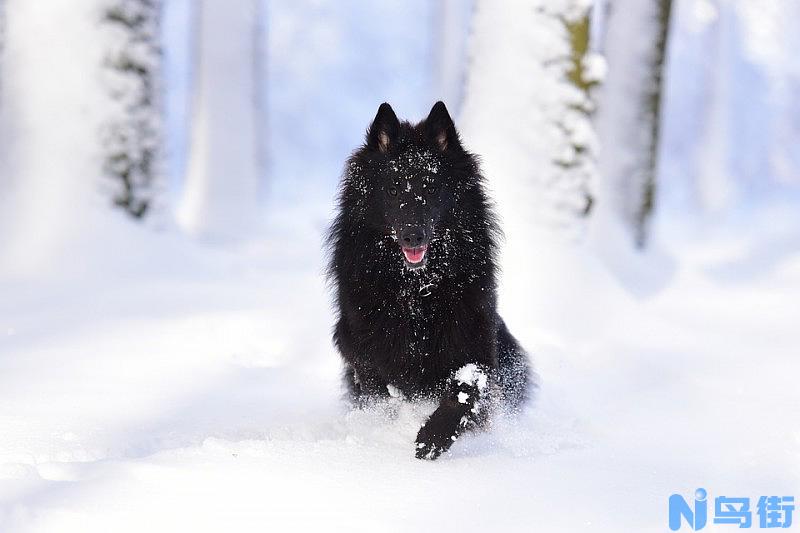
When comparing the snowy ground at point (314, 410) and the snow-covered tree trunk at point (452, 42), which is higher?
the snow-covered tree trunk at point (452, 42)

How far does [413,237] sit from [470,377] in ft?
2.42

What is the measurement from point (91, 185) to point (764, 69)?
85.2ft

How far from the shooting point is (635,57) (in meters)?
11.1

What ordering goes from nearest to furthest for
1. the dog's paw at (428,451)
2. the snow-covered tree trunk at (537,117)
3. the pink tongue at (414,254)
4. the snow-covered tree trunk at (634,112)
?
the dog's paw at (428,451) < the pink tongue at (414,254) < the snow-covered tree trunk at (537,117) < the snow-covered tree trunk at (634,112)

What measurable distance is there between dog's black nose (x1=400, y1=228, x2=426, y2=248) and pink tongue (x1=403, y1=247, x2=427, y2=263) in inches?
2.5

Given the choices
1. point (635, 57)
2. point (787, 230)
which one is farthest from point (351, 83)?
point (635, 57)

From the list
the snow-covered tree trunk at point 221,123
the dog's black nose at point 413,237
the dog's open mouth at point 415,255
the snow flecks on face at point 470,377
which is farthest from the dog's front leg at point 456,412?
the snow-covered tree trunk at point 221,123

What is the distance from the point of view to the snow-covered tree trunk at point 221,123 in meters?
14.3

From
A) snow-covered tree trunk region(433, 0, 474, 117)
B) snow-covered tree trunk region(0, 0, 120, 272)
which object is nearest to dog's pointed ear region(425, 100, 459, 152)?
snow-covered tree trunk region(0, 0, 120, 272)

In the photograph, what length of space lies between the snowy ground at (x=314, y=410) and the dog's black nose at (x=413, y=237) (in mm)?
879

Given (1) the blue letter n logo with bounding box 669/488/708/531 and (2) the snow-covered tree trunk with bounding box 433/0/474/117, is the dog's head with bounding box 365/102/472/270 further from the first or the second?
(2) the snow-covered tree trunk with bounding box 433/0/474/117

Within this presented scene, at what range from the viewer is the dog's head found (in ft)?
13.5

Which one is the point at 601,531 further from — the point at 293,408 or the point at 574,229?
the point at 574,229

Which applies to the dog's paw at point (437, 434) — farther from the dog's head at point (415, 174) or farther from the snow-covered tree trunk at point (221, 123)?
the snow-covered tree trunk at point (221, 123)
